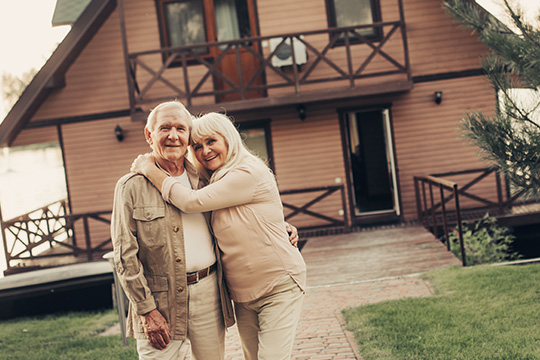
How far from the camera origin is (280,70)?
1241cm

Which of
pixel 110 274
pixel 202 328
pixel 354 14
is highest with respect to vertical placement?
pixel 354 14

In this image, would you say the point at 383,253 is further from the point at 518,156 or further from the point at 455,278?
the point at 518,156

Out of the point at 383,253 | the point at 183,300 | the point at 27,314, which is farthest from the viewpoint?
the point at 383,253

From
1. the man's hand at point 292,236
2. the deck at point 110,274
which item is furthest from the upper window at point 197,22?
the man's hand at point 292,236

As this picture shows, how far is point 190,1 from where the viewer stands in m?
13.2

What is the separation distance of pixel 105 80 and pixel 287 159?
4.34 meters

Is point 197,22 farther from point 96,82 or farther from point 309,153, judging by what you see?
point 309,153

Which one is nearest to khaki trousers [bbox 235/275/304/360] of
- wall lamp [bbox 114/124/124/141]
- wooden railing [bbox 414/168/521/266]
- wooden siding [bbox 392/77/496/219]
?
wooden railing [bbox 414/168/521/266]

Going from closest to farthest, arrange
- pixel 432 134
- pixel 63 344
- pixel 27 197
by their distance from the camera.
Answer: pixel 63 344 → pixel 432 134 → pixel 27 197

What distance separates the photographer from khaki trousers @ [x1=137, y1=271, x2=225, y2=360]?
3.28m

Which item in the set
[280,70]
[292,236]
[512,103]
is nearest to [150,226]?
[292,236]

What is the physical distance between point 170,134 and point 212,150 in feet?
0.87

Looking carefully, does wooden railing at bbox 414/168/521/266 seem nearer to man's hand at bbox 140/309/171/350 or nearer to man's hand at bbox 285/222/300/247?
man's hand at bbox 285/222/300/247

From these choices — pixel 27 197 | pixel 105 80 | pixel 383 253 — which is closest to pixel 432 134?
pixel 383 253
